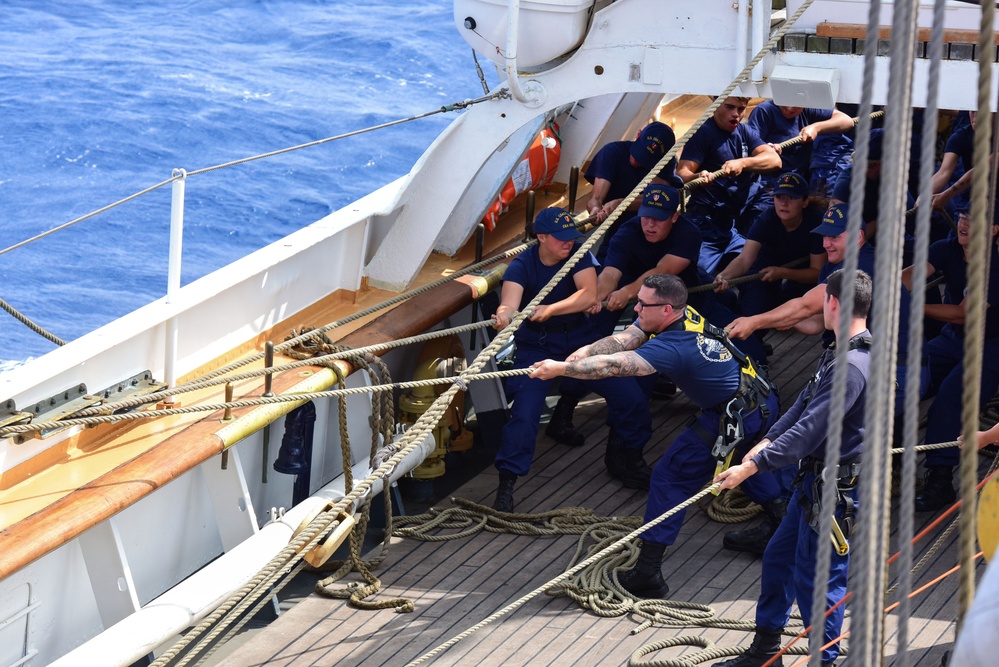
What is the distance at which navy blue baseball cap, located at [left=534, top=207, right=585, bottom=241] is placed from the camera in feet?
19.4

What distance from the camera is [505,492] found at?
5828 mm

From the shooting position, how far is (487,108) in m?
6.01

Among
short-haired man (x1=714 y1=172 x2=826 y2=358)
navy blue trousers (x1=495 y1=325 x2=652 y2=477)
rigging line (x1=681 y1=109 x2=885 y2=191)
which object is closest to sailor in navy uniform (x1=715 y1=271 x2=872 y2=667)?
navy blue trousers (x1=495 y1=325 x2=652 y2=477)

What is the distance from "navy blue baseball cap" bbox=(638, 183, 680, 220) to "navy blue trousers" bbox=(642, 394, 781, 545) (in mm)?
1439

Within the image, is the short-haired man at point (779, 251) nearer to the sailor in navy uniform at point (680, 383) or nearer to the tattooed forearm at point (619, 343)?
the tattooed forearm at point (619, 343)

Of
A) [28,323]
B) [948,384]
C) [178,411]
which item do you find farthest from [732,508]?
[28,323]

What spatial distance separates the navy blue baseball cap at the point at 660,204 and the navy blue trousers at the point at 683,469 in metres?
1.44

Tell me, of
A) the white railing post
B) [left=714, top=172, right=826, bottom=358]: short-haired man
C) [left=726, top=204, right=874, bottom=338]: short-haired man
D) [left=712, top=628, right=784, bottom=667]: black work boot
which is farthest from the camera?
[left=714, top=172, right=826, bottom=358]: short-haired man

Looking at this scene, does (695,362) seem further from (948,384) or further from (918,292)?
(918,292)

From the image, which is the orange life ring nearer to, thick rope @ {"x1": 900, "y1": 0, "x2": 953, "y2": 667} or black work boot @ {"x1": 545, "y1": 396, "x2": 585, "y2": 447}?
black work boot @ {"x1": 545, "y1": 396, "x2": 585, "y2": 447}

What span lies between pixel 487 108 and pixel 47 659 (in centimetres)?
309

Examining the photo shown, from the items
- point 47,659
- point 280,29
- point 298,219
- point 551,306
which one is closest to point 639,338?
point 551,306

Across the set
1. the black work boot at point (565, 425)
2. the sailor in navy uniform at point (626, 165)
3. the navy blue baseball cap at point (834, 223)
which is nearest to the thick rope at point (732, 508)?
the black work boot at point (565, 425)

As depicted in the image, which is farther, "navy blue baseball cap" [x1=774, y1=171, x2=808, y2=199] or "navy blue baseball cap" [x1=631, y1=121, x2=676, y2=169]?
"navy blue baseball cap" [x1=631, y1=121, x2=676, y2=169]
